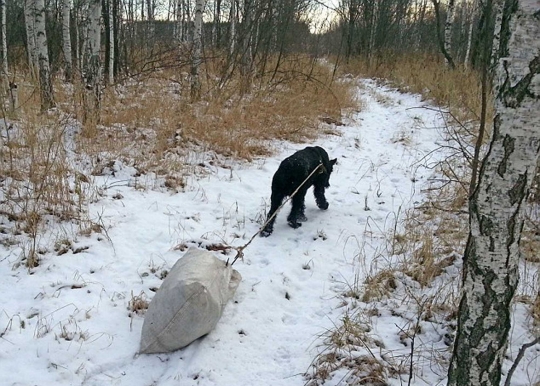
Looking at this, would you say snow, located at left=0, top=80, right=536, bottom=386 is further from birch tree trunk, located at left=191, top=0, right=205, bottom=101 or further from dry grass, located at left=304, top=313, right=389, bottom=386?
birch tree trunk, located at left=191, top=0, right=205, bottom=101

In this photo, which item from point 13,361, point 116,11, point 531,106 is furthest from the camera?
point 116,11

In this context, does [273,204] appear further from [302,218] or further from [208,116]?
[208,116]

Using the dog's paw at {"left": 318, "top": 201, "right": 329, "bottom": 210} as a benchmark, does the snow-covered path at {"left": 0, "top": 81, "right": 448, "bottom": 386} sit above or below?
below

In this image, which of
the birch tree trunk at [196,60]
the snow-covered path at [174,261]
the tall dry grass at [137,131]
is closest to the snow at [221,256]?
the snow-covered path at [174,261]

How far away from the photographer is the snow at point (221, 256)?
104 inches

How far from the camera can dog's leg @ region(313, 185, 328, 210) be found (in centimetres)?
486

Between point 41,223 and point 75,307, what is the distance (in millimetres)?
1204

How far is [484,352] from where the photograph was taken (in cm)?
172

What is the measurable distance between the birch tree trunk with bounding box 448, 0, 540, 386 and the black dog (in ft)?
8.33

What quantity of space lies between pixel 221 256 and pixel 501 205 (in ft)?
9.01

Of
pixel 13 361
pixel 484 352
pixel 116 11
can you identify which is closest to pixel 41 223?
pixel 13 361

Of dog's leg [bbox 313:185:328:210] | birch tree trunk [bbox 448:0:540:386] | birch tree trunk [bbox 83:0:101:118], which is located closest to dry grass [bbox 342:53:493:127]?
dog's leg [bbox 313:185:328:210]

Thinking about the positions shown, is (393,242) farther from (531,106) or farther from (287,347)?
(531,106)

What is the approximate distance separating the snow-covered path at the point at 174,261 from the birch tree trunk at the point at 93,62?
1784mm
